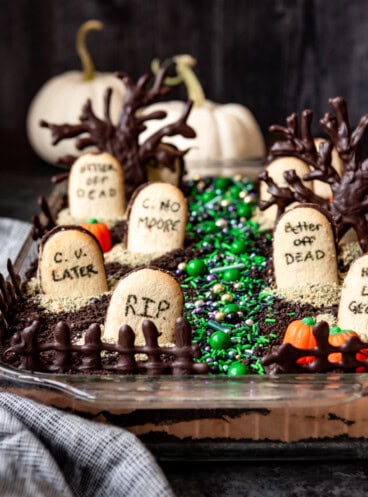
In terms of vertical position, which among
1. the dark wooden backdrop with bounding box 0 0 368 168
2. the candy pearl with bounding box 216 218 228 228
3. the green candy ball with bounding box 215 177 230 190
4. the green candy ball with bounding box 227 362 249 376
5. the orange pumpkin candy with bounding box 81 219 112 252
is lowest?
the green candy ball with bounding box 227 362 249 376

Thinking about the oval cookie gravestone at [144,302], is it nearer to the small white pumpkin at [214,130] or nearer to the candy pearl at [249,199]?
the candy pearl at [249,199]

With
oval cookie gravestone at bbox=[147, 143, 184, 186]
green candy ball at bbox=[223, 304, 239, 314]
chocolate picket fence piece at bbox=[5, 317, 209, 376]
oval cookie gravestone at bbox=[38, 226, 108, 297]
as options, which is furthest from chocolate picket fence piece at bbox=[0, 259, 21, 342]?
oval cookie gravestone at bbox=[147, 143, 184, 186]

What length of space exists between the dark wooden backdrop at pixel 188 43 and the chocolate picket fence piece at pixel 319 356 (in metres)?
2.61

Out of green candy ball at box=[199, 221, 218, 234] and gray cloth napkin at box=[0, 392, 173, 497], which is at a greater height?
green candy ball at box=[199, 221, 218, 234]

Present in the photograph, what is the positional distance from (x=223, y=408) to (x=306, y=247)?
55 cm

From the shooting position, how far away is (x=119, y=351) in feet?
4.59

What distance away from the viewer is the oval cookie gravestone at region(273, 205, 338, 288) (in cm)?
178

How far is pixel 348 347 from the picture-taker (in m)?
1.37

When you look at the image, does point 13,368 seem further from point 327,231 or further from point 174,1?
point 174,1

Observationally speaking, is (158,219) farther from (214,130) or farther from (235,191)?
(214,130)

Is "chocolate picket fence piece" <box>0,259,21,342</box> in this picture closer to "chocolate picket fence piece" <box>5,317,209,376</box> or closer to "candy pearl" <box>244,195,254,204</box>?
"chocolate picket fence piece" <box>5,317,209,376</box>

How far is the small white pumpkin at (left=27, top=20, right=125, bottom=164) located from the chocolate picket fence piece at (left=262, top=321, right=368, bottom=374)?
7.56ft

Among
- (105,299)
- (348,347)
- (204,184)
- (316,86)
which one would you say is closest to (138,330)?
(105,299)

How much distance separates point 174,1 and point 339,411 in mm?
2899
